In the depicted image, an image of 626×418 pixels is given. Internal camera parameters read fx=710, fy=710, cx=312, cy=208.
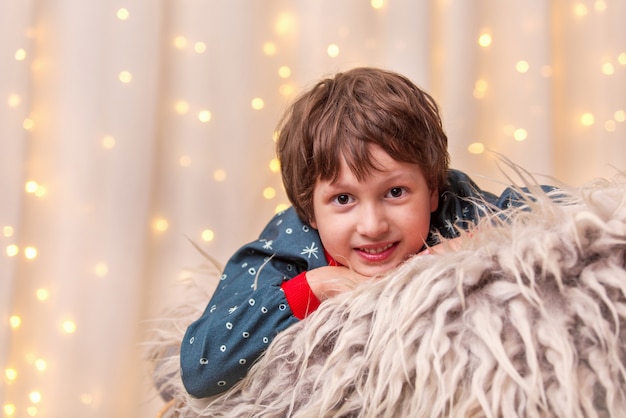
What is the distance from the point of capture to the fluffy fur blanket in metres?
0.82

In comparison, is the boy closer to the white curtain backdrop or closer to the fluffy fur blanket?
the fluffy fur blanket

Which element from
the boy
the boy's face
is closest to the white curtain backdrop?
the boy

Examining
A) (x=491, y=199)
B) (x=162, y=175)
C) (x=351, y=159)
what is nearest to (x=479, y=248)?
(x=351, y=159)

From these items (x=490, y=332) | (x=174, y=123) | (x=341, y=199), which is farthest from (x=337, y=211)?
(x=174, y=123)

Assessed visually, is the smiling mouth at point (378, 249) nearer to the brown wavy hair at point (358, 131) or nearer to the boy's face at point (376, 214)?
the boy's face at point (376, 214)

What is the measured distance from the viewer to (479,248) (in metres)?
0.94

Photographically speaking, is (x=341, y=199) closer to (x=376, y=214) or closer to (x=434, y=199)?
(x=376, y=214)

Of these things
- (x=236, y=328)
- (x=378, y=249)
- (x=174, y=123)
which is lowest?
(x=236, y=328)

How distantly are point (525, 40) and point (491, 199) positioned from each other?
20.4 inches

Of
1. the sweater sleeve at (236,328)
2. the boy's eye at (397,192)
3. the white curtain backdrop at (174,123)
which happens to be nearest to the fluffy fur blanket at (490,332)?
the sweater sleeve at (236,328)

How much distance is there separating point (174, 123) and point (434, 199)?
0.64 meters

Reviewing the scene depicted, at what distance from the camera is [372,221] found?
1124 millimetres

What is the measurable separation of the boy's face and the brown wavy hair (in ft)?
0.05

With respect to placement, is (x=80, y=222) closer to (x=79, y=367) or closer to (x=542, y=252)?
(x=79, y=367)
